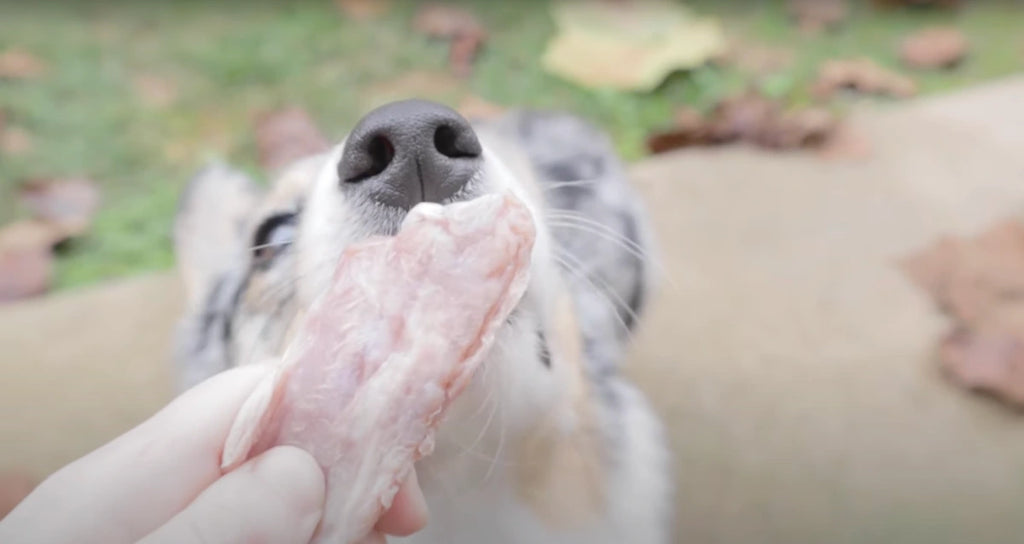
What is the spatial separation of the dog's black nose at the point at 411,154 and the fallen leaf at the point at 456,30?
2131 mm

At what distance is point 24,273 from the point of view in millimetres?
2744

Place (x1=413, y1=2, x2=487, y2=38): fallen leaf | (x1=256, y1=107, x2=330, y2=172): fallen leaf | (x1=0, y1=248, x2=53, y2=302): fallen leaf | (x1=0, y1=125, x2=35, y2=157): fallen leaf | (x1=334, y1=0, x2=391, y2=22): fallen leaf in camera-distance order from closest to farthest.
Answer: (x1=0, y1=248, x2=53, y2=302): fallen leaf < (x1=256, y1=107, x2=330, y2=172): fallen leaf < (x1=0, y1=125, x2=35, y2=157): fallen leaf < (x1=413, y1=2, x2=487, y2=38): fallen leaf < (x1=334, y1=0, x2=391, y2=22): fallen leaf

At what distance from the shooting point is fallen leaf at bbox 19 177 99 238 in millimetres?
2881

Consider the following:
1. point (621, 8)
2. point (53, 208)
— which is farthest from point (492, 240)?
point (621, 8)

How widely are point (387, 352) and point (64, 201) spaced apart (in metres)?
2.35

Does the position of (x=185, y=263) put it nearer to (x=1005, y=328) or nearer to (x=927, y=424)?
(x=927, y=424)

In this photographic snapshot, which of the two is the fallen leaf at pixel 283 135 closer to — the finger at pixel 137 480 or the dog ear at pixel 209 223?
the dog ear at pixel 209 223

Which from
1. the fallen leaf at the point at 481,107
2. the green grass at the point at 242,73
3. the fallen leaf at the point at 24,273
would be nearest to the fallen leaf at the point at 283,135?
the green grass at the point at 242,73

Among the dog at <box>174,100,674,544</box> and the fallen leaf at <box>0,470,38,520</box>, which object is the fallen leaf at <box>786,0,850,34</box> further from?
the fallen leaf at <box>0,470,38,520</box>

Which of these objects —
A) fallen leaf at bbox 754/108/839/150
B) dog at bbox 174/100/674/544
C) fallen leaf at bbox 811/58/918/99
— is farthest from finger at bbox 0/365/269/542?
fallen leaf at bbox 811/58/918/99

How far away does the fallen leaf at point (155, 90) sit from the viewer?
3348mm

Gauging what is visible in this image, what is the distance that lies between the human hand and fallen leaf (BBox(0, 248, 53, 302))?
1994 mm

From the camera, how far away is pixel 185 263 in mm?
2277

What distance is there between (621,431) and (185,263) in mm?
1105
